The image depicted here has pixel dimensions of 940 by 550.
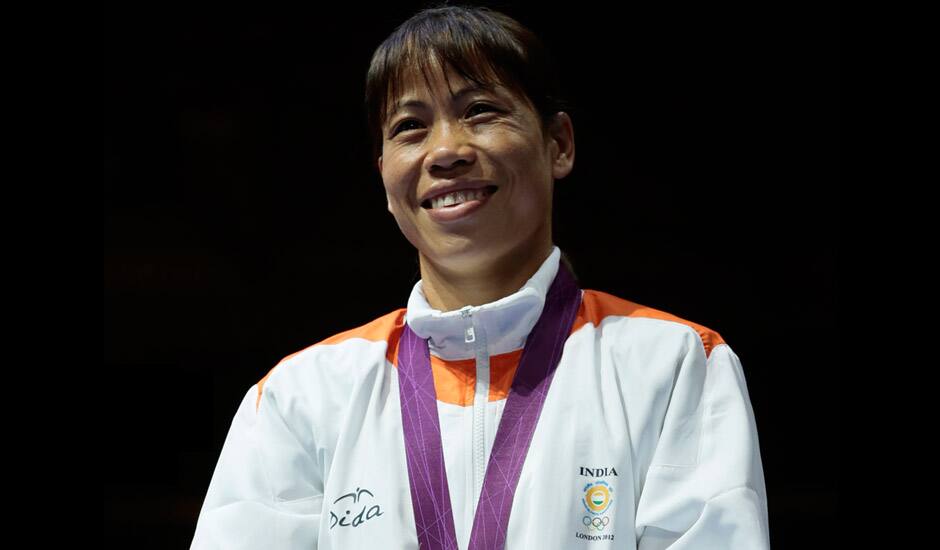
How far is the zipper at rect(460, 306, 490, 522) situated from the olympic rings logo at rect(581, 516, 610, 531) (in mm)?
154

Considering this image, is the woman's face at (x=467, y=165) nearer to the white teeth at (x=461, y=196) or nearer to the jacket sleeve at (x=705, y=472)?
the white teeth at (x=461, y=196)

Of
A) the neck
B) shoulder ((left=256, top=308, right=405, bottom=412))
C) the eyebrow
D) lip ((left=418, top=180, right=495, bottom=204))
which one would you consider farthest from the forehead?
shoulder ((left=256, top=308, right=405, bottom=412))

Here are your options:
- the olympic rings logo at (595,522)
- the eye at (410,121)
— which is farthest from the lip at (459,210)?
the olympic rings logo at (595,522)

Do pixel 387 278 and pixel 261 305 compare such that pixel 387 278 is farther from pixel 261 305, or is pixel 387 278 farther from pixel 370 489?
pixel 370 489

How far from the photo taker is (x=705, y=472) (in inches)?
58.3

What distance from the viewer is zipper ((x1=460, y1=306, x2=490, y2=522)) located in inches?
62.2

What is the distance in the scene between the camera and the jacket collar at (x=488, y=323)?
167 centimetres

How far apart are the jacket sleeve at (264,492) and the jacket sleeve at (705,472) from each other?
496 mm

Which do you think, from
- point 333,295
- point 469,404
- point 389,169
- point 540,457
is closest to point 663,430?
point 540,457

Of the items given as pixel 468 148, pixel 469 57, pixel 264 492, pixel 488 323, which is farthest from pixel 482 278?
pixel 264 492

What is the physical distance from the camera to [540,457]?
60.7 inches

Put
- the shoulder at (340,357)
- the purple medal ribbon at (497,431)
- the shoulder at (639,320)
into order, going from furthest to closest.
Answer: the shoulder at (340,357)
the shoulder at (639,320)
the purple medal ribbon at (497,431)

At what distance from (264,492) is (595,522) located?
19.6 inches

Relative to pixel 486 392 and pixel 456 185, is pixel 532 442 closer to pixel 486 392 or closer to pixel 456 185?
pixel 486 392
